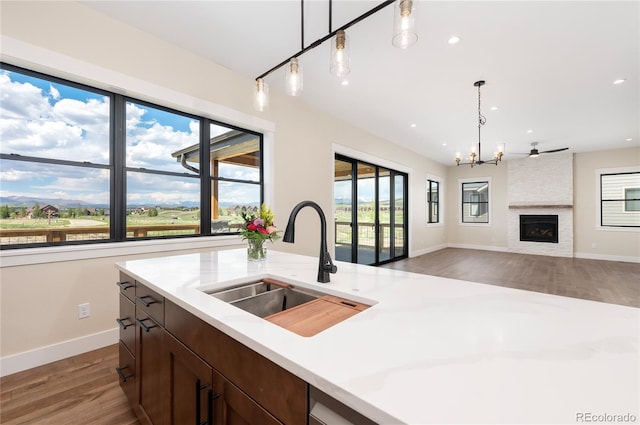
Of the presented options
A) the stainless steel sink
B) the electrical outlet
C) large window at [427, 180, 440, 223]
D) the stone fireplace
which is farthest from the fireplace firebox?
the electrical outlet

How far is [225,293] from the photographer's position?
1315 millimetres

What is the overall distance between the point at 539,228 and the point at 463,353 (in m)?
9.51

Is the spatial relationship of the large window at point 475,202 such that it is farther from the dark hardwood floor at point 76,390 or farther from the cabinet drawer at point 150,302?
the cabinet drawer at point 150,302

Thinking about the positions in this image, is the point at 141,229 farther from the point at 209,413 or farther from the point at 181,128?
the point at 209,413

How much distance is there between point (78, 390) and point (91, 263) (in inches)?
39.6

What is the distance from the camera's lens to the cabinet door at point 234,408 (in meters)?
0.74

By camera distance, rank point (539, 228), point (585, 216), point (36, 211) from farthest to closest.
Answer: point (539, 228) → point (585, 216) → point (36, 211)

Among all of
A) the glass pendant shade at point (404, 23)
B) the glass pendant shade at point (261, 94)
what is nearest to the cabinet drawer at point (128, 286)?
the glass pendant shade at point (261, 94)

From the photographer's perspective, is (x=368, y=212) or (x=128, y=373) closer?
(x=128, y=373)

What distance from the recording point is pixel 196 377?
1.02 m

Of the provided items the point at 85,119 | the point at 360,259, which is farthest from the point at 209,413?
the point at 360,259

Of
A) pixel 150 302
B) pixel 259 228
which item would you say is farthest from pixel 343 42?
pixel 150 302

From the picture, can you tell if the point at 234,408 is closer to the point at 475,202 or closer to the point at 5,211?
the point at 5,211

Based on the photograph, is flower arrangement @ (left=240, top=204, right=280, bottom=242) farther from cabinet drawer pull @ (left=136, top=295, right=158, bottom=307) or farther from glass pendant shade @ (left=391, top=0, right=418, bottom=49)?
glass pendant shade @ (left=391, top=0, right=418, bottom=49)
